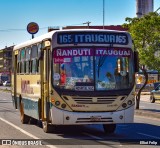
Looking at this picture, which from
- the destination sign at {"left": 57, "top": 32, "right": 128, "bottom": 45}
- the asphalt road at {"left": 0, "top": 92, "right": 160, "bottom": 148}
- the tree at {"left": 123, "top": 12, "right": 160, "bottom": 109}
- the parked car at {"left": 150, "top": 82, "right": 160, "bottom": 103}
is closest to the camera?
the asphalt road at {"left": 0, "top": 92, "right": 160, "bottom": 148}

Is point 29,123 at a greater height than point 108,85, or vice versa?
point 108,85

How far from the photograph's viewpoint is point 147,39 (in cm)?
2711

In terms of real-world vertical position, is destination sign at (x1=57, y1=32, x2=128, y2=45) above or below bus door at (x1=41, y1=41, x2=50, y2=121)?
above

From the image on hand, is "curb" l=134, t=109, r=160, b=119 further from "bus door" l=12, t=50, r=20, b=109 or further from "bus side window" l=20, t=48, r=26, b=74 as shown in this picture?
"bus side window" l=20, t=48, r=26, b=74

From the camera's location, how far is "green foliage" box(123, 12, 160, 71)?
26797 mm

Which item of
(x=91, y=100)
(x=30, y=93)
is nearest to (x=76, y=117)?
(x=91, y=100)

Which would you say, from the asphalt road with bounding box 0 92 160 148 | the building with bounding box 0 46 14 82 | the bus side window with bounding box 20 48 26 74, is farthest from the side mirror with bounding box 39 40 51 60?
the building with bounding box 0 46 14 82

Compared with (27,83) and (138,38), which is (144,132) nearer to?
(27,83)

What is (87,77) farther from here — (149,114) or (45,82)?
(149,114)

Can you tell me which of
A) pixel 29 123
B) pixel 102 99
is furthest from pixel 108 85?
pixel 29 123

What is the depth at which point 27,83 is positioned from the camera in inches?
690

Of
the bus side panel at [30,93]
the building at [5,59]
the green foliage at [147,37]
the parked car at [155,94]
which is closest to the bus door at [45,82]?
the bus side panel at [30,93]

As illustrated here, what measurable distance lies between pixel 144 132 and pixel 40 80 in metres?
3.68

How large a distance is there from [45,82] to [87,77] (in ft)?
4.60
